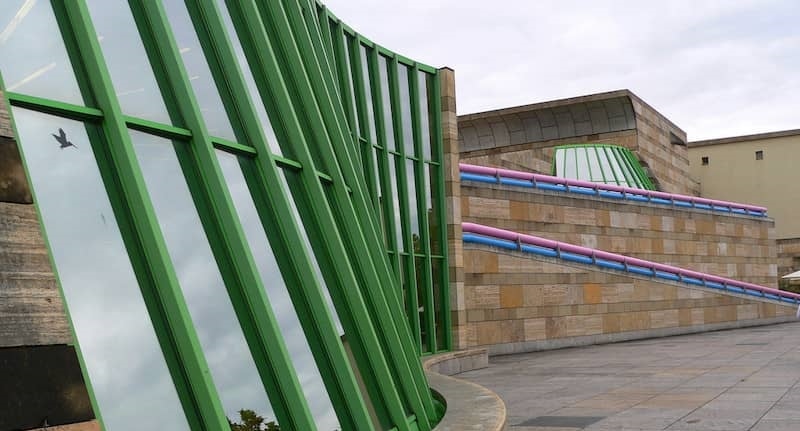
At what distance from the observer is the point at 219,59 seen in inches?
287

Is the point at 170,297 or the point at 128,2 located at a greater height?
the point at 128,2

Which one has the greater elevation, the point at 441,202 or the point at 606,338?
the point at 441,202

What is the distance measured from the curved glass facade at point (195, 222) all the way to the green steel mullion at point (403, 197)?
35.7 ft

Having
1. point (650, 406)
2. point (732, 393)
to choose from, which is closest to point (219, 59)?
point (650, 406)

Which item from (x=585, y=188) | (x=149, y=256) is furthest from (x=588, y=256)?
(x=149, y=256)

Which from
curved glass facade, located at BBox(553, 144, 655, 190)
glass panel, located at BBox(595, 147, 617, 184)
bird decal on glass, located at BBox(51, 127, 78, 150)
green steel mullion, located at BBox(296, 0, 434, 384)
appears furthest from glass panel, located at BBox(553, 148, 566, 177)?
bird decal on glass, located at BBox(51, 127, 78, 150)

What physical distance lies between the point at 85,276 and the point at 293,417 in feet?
6.27

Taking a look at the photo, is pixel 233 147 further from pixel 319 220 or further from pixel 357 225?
pixel 357 225

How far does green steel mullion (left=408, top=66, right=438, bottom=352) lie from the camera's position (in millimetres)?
20922

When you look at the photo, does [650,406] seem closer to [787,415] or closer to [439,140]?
[787,415]

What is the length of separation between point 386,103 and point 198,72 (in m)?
13.2

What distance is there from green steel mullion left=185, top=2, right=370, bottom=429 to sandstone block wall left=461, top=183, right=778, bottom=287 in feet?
56.1

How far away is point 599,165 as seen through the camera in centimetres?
3822

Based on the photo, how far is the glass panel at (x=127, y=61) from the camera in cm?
601
